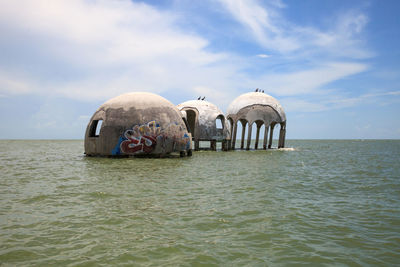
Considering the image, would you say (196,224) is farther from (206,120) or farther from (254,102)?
(254,102)

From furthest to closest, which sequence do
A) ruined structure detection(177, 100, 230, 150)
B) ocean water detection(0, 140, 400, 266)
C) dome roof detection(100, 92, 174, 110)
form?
ruined structure detection(177, 100, 230, 150) → dome roof detection(100, 92, 174, 110) → ocean water detection(0, 140, 400, 266)

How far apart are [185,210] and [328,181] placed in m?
6.71

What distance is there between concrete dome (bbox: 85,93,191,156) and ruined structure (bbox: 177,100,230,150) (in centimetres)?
810

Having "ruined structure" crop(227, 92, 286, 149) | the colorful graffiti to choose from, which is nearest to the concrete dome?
the colorful graffiti

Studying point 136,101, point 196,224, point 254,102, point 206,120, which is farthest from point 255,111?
point 196,224

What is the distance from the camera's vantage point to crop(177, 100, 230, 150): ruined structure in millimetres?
26375

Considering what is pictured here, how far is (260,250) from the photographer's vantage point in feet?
13.9

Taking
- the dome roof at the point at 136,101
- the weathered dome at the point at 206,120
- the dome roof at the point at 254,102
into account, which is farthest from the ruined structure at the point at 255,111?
the dome roof at the point at 136,101

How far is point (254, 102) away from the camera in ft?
94.2

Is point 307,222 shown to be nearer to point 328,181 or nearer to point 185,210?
point 185,210

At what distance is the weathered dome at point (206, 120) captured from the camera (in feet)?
86.5

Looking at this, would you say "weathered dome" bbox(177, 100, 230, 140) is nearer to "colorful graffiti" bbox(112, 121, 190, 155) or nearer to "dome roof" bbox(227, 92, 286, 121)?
"dome roof" bbox(227, 92, 286, 121)

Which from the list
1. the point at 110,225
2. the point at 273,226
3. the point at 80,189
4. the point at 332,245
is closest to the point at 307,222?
the point at 273,226

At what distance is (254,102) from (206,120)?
18.1ft
